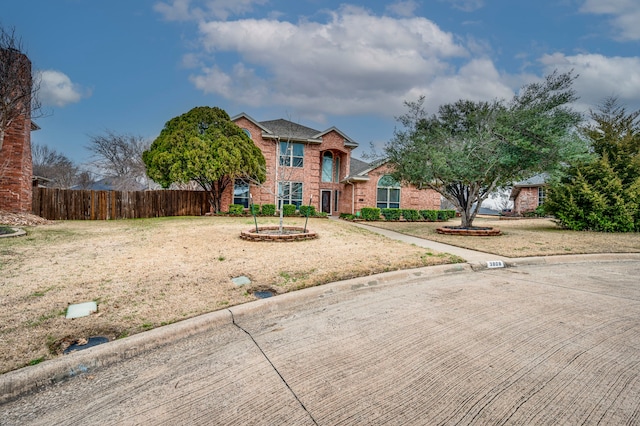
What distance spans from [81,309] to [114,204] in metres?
15.7

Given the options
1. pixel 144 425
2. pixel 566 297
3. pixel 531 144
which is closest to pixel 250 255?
pixel 144 425

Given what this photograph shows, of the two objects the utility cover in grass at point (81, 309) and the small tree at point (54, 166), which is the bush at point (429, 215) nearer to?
the utility cover in grass at point (81, 309)

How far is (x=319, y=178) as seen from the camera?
2253cm

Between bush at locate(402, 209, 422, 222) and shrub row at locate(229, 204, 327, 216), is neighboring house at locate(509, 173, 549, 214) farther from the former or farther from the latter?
shrub row at locate(229, 204, 327, 216)

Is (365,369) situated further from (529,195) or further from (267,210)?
(529,195)

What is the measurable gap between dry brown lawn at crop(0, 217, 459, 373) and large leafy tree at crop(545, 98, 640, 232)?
9.81 meters

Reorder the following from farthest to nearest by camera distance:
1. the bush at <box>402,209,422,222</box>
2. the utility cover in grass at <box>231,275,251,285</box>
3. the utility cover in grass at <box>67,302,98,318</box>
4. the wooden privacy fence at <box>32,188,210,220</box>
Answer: the bush at <box>402,209,422,222</box> → the wooden privacy fence at <box>32,188,210,220</box> → the utility cover in grass at <box>231,275,251,285</box> → the utility cover in grass at <box>67,302,98,318</box>

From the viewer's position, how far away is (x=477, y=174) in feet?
37.1

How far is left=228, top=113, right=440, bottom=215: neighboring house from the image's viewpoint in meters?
20.7

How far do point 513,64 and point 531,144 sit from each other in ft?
27.9

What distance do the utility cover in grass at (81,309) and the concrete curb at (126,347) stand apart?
3.20 ft

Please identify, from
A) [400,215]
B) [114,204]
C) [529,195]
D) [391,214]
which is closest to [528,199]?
[529,195]

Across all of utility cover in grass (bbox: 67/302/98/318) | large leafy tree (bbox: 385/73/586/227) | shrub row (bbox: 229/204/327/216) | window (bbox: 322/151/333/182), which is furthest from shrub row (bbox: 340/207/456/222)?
utility cover in grass (bbox: 67/302/98/318)

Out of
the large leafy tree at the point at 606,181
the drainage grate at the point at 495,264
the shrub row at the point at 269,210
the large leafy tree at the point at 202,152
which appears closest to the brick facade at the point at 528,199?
the large leafy tree at the point at 606,181
